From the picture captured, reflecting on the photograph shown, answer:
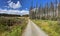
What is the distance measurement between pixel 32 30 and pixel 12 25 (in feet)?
1.18

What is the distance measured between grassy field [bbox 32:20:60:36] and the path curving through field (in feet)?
0.22

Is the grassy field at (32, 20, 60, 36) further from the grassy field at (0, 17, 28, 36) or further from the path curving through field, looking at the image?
the grassy field at (0, 17, 28, 36)

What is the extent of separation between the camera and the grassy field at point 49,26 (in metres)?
2.03

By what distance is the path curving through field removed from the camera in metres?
2.11

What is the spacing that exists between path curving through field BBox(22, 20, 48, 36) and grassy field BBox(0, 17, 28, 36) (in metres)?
0.07

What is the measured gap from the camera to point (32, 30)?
2.16 metres

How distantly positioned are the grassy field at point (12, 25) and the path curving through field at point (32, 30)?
7 centimetres

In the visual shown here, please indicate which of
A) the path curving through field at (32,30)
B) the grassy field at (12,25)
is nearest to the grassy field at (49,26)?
the path curving through field at (32,30)

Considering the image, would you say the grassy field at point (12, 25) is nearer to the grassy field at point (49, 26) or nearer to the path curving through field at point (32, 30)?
the path curving through field at point (32, 30)

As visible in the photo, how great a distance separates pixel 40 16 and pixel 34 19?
0.40 ft

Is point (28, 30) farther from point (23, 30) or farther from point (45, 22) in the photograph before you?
point (45, 22)

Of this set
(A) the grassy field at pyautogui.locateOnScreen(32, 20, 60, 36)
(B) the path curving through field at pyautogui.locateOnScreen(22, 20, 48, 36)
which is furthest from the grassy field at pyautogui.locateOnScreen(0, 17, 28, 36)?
(A) the grassy field at pyautogui.locateOnScreen(32, 20, 60, 36)

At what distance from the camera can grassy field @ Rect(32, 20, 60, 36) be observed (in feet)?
6.65

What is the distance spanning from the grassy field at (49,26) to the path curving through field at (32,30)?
66mm
